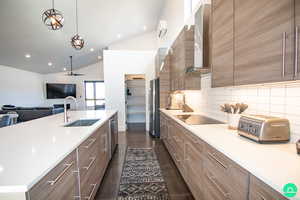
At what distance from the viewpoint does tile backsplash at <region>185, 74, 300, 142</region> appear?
1.28 metres

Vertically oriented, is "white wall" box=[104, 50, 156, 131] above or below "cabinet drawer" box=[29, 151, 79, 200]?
above

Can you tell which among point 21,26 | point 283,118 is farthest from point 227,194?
point 21,26

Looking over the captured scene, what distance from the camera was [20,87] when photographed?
7.85 metres

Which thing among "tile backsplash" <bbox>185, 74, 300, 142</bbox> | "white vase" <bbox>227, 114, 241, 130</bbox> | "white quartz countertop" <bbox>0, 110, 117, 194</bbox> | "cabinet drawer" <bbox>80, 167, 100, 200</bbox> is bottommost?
"cabinet drawer" <bbox>80, 167, 100, 200</bbox>

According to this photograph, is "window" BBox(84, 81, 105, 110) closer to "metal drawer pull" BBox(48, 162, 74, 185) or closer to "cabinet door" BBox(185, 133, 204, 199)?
"cabinet door" BBox(185, 133, 204, 199)

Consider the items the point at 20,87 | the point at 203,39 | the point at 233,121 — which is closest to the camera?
the point at 233,121

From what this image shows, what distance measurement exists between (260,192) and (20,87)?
10.1 metres

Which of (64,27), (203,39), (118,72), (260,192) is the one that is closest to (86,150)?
(260,192)

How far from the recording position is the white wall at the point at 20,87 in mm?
6800

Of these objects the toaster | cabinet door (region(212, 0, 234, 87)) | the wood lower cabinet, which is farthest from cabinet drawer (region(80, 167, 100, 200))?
cabinet door (region(212, 0, 234, 87))

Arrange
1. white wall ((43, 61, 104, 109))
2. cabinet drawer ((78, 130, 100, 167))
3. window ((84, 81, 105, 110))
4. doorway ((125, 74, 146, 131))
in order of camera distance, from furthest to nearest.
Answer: window ((84, 81, 105, 110)) < white wall ((43, 61, 104, 109)) < doorway ((125, 74, 146, 131)) < cabinet drawer ((78, 130, 100, 167))

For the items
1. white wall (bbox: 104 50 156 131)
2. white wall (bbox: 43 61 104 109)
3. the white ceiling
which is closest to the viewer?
the white ceiling

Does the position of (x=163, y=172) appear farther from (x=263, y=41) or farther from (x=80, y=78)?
(x=80, y=78)

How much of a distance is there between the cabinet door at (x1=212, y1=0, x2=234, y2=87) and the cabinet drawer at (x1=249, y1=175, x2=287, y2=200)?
932mm
